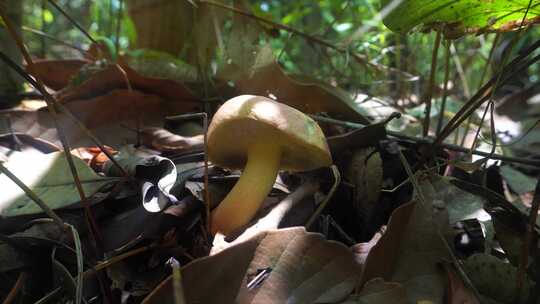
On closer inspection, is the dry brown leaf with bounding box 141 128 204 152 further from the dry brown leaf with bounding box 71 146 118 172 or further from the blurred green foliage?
the blurred green foliage

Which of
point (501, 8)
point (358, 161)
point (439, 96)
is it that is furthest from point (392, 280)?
point (439, 96)

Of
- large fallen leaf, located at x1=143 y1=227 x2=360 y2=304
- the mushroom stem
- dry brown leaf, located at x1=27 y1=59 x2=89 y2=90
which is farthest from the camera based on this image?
dry brown leaf, located at x1=27 y1=59 x2=89 y2=90

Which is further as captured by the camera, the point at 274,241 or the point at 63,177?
the point at 63,177

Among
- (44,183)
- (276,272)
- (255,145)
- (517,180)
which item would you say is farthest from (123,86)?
(517,180)

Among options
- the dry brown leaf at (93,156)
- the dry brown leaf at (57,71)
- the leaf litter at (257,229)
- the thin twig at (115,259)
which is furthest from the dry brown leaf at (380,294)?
the dry brown leaf at (57,71)

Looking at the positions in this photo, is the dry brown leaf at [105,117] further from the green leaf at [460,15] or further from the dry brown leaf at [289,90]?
the green leaf at [460,15]

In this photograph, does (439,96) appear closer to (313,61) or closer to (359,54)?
(359,54)

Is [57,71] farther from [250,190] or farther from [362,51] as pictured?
[362,51]

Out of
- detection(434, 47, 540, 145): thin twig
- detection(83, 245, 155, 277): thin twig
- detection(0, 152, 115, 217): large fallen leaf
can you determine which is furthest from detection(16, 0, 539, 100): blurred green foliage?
detection(83, 245, 155, 277): thin twig
